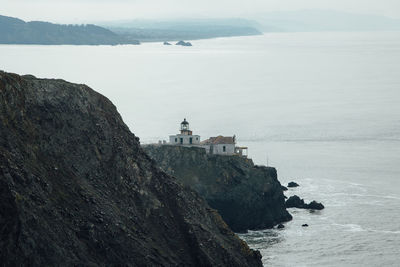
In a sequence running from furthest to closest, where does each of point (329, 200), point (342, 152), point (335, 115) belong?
1. point (335, 115)
2. point (342, 152)
3. point (329, 200)

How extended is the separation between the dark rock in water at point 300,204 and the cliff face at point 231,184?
434 cm

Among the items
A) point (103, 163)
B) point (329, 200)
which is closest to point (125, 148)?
point (103, 163)

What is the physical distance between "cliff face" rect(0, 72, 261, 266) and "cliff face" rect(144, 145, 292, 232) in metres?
21.8

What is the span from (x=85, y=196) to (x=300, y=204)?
44075mm

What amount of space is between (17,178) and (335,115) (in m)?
131

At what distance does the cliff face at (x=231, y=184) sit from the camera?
8975 cm

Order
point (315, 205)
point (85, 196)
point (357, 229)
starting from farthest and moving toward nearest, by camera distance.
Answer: point (315, 205), point (357, 229), point (85, 196)

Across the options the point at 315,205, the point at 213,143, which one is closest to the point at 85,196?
the point at 213,143

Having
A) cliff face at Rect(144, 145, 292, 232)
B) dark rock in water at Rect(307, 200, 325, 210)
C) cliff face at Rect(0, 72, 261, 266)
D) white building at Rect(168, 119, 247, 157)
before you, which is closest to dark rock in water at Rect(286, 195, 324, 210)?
dark rock in water at Rect(307, 200, 325, 210)

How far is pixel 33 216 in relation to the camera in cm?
5078

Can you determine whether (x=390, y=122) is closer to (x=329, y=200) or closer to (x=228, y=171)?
(x=329, y=200)

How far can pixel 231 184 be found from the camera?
301 feet

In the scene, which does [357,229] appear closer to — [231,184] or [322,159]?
[231,184]

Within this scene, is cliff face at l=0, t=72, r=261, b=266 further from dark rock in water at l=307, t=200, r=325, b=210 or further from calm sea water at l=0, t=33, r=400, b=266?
dark rock in water at l=307, t=200, r=325, b=210
